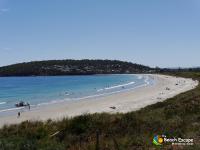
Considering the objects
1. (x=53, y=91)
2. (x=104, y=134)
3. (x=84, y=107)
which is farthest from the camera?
(x=53, y=91)

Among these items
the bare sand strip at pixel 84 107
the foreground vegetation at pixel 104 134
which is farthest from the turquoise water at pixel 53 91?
the foreground vegetation at pixel 104 134

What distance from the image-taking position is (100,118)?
1421 cm

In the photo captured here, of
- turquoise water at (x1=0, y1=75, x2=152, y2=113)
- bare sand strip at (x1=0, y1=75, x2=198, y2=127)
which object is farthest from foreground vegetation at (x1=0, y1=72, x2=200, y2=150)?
turquoise water at (x1=0, y1=75, x2=152, y2=113)

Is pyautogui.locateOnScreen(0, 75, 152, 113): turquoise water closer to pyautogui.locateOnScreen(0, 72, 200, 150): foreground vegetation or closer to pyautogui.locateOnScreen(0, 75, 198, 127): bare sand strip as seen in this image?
pyautogui.locateOnScreen(0, 75, 198, 127): bare sand strip

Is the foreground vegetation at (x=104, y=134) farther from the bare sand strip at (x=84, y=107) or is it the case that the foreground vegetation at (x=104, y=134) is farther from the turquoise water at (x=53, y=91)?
the turquoise water at (x=53, y=91)

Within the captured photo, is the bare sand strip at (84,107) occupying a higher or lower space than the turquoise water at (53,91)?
higher

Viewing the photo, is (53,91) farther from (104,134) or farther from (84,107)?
(104,134)

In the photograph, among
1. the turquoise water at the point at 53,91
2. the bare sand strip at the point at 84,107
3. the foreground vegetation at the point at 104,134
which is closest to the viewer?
the foreground vegetation at the point at 104,134

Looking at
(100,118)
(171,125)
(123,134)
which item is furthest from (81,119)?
(171,125)

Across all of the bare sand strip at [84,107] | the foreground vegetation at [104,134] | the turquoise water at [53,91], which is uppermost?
the foreground vegetation at [104,134]

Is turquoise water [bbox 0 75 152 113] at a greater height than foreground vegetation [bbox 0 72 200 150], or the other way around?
foreground vegetation [bbox 0 72 200 150]

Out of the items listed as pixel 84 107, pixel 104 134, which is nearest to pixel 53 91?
pixel 84 107

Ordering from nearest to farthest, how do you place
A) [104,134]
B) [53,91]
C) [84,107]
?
[104,134], [84,107], [53,91]

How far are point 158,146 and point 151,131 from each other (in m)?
2.42
